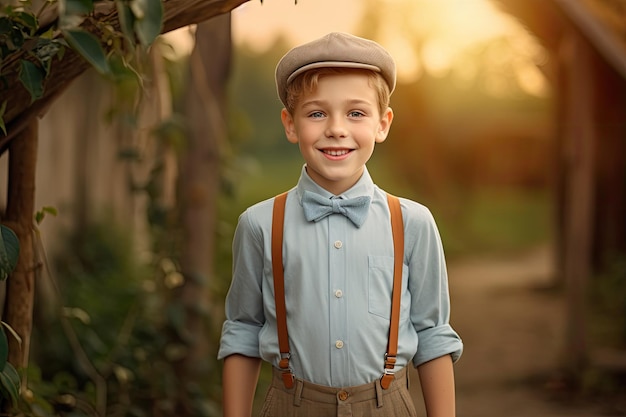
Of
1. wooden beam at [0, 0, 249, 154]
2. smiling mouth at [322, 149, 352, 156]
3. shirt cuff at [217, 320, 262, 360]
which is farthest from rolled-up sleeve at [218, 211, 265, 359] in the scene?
wooden beam at [0, 0, 249, 154]

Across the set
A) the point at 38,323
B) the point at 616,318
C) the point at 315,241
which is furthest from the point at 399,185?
the point at 315,241

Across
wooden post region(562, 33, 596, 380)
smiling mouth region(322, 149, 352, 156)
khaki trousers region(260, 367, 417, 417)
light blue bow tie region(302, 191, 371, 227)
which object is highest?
wooden post region(562, 33, 596, 380)

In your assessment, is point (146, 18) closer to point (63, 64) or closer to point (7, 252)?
point (63, 64)

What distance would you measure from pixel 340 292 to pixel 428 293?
20 centimetres

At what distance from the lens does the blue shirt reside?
199cm

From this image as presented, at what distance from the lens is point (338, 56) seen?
6.41 feet

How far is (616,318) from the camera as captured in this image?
712 cm

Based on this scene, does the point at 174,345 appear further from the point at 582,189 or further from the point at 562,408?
the point at 582,189

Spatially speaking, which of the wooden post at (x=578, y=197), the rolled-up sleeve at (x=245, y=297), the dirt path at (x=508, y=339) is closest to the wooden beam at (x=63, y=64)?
the rolled-up sleeve at (x=245, y=297)

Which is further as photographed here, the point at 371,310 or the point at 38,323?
the point at 38,323

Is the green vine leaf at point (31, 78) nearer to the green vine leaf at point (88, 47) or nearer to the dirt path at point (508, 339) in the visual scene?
the green vine leaf at point (88, 47)

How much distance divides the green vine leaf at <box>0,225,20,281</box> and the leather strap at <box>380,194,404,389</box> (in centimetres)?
81

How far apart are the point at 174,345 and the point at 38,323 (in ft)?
3.72

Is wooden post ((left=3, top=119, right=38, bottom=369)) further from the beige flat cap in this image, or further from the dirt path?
the dirt path
